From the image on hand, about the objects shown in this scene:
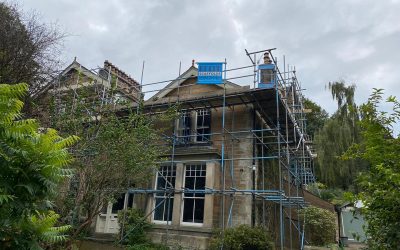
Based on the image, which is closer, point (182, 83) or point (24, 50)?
point (24, 50)

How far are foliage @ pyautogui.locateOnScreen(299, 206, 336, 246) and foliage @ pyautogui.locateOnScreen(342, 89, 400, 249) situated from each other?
451 inches

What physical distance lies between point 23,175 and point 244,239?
9.52m

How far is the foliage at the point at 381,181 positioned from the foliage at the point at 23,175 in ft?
13.6

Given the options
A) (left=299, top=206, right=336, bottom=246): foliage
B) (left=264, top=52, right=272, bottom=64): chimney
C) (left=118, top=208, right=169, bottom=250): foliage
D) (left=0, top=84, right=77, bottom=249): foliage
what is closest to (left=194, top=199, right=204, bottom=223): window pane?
(left=118, top=208, right=169, bottom=250): foliage

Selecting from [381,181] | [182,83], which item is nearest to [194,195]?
[182,83]

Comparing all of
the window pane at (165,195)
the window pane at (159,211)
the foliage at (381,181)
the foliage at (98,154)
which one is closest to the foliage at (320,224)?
the window pane at (165,195)

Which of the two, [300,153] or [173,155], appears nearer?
[173,155]

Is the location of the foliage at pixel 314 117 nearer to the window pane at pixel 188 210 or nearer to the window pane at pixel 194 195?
the window pane at pixel 194 195

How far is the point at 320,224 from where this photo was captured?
16172 mm

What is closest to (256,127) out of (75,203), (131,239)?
(131,239)

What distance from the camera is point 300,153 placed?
20.2 meters

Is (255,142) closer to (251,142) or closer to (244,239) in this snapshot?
(251,142)

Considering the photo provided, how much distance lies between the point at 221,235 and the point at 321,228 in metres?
6.11

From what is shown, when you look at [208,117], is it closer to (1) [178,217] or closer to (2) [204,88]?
(2) [204,88]
